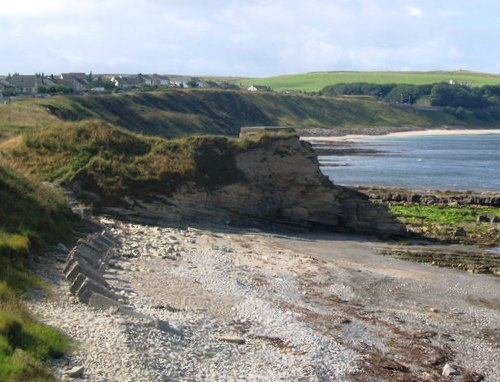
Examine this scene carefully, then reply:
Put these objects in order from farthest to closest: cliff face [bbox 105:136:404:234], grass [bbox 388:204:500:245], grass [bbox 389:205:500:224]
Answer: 1. grass [bbox 389:205:500:224]
2. grass [bbox 388:204:500:245]
3. cliff face [bbox 105:136:404:234]

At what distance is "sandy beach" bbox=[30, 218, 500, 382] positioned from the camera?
1340cm

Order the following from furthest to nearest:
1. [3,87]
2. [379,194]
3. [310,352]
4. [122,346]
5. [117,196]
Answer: [3,87] < [379,194] < [117,196] < [310,352] < [122,346]

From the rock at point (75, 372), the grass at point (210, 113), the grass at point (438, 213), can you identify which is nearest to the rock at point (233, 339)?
the rock at point (75, 372)

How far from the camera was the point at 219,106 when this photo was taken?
137 metres

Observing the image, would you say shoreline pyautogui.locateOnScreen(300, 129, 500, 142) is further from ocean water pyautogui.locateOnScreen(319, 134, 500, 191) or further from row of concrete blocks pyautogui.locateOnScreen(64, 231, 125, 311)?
row of concrete blocks pyautogui.locateOnScreen(64, 231, 125, 311)

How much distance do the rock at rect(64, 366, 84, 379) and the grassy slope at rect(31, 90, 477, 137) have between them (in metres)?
63.3

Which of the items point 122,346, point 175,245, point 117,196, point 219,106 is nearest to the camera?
point 122,346

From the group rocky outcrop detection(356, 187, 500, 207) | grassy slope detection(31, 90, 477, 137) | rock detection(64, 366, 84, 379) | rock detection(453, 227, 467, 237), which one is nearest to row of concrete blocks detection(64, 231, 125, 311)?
rock detection(64, 366, 84, 379)

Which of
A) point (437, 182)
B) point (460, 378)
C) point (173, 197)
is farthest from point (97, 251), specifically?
point (437, 182)

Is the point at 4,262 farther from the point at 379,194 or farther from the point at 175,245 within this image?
the point at 379,194

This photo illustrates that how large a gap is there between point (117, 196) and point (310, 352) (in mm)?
17700

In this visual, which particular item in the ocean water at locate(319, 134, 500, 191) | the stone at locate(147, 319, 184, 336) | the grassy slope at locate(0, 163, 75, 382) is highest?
the grassy slope at locate(0, 163, 75, 382)

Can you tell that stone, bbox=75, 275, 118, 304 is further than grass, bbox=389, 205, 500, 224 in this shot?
No

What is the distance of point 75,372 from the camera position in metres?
11.4
